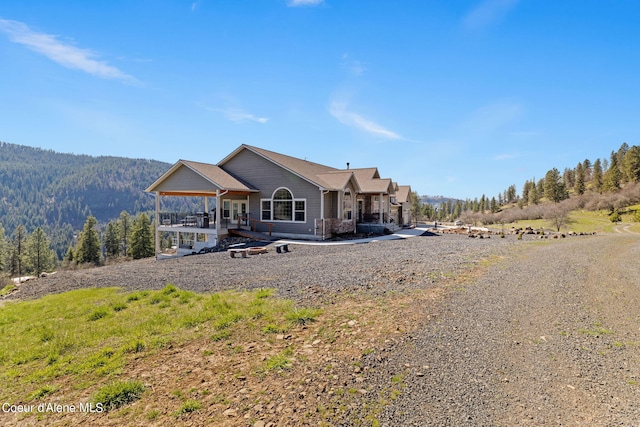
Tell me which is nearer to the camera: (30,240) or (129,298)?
(129,298)

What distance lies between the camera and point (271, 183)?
2125 centimetres

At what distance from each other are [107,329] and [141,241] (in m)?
51.1

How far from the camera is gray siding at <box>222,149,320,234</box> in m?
19.9

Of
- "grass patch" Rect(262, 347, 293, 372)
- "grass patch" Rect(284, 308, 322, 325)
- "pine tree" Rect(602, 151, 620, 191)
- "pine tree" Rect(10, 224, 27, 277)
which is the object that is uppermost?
"pine tree" Rect(602, 151, 620, 191)

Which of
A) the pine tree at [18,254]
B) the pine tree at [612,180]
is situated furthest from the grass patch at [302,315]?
the pine tree at [18,254]

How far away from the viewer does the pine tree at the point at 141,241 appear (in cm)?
4988

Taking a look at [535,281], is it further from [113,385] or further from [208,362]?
[113,385]

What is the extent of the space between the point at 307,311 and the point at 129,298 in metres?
4.88

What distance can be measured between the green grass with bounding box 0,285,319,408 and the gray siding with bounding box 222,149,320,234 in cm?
1249

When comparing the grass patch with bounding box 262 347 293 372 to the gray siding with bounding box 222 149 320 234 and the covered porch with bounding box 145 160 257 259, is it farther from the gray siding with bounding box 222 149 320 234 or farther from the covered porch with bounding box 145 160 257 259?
the covered porch with bounding box 145 160 257 259

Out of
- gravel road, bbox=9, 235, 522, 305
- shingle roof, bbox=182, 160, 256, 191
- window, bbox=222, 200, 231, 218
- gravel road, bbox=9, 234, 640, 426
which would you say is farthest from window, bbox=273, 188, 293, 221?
gravel road, bbox=9, 234, 640, 426

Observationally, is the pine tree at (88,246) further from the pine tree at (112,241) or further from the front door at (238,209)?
the front door at (238,209)

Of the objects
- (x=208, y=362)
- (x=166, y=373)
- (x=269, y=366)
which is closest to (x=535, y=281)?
(x=269, y=366)

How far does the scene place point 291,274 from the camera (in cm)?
941
